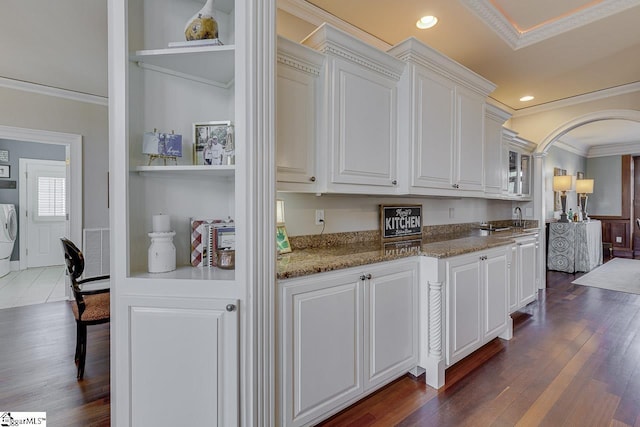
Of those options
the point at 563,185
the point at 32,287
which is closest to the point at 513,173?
the point at 563,185

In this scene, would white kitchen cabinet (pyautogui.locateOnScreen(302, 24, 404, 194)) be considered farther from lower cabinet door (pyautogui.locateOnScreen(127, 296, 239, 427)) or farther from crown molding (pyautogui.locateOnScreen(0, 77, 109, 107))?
crown molding (pyautogui.locateOnScreen(0, 77, 109, 107))

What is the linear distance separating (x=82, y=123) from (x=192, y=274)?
3.92 m

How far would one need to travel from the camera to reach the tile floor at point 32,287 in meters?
3.69

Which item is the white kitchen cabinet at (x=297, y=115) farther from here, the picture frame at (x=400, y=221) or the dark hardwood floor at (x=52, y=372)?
the dark hardwood floor at (x=52, y=372)

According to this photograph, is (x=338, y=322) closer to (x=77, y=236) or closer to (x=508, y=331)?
(x=508, y=331)

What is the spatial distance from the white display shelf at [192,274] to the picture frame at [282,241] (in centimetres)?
50

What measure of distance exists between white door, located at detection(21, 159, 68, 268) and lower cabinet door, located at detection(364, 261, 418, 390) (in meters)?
6.17

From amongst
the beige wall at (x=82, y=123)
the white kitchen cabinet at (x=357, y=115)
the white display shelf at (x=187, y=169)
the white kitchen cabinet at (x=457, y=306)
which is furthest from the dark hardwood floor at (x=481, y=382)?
the beige wall at (x=82, y=123)

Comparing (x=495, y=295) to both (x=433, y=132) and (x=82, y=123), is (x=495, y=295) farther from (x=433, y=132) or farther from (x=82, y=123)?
(x=82, y=123)

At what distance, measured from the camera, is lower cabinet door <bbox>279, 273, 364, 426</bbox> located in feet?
4.71

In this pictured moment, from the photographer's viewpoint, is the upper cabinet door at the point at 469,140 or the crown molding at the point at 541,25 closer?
the crown molding at the point at 541,25

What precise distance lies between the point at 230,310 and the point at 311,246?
96cm

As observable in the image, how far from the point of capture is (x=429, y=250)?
6.75 ft

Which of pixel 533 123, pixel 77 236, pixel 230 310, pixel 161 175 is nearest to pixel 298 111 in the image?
pixel 161 175
